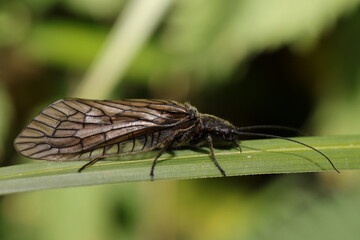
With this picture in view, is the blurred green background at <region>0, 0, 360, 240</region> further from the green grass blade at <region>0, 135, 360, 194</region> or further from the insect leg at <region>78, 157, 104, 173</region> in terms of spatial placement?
the insect leg at <region>78, 157, 104, 173</region>

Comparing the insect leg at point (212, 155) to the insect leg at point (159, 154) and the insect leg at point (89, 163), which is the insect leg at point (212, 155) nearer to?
the insect leg at point (159, 154)

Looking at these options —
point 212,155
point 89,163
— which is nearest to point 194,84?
point 212,155

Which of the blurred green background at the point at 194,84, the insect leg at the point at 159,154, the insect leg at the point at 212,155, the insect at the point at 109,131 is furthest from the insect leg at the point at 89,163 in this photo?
the blurred green background at the point at 194,84

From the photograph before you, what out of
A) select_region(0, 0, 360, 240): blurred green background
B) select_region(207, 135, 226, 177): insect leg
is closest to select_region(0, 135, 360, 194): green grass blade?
select_region(207, 135, 226, 177): insect leg

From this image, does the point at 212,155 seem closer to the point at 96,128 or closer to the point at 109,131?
the point at 109,131

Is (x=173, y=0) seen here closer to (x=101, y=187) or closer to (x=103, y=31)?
(x=103, y=31)

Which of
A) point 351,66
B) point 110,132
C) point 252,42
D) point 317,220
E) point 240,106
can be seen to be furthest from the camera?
point 240,106

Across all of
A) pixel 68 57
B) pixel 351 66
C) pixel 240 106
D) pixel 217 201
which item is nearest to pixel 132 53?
pixel 68 57
